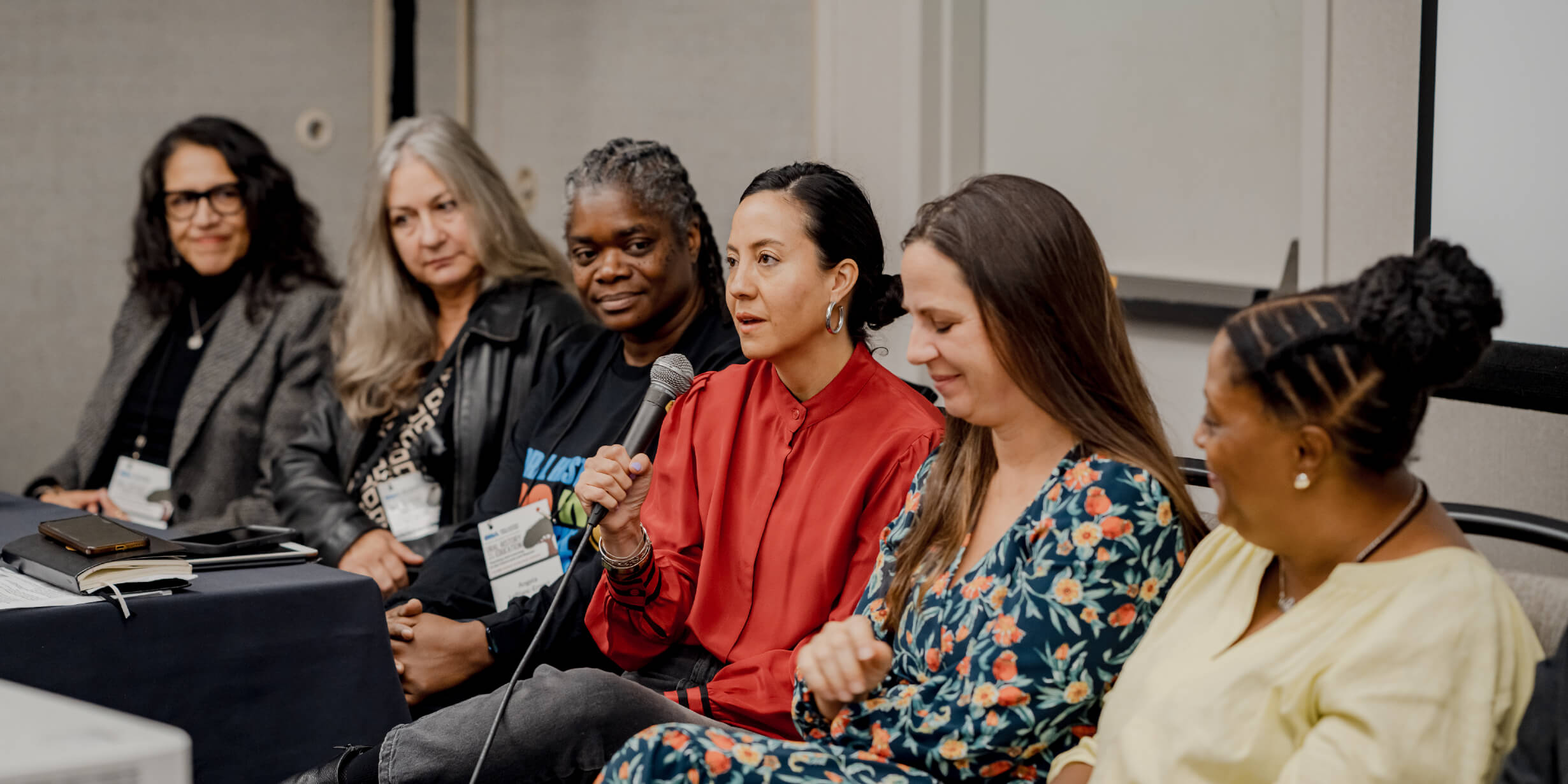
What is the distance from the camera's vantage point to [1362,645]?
3.72ft

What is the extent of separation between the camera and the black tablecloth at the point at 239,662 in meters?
1.68

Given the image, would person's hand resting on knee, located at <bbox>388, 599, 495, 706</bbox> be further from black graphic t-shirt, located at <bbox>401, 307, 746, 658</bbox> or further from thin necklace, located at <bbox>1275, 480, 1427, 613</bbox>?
thin necklace, located at <bbox>1275, 480, 1427, 613</bbox>

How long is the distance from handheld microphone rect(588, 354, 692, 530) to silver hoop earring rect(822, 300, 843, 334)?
212 mm

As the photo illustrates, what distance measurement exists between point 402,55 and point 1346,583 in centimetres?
415

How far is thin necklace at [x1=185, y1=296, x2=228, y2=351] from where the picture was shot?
139 inches

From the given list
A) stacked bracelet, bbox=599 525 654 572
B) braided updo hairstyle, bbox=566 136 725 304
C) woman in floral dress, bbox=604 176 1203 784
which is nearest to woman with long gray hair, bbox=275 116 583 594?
braided updo hairstyle, bbox=566 136 725 304

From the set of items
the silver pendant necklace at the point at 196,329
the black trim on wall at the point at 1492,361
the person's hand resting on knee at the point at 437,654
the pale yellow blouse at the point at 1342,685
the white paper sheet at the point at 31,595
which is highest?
the black trim on wall at the point at 1492,361

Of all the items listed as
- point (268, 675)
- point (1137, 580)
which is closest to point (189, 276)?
point (268, 675)

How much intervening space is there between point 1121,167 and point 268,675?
1963mm

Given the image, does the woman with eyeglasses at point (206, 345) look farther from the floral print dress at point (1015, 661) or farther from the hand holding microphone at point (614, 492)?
the floral print dress at point (1015, 661)

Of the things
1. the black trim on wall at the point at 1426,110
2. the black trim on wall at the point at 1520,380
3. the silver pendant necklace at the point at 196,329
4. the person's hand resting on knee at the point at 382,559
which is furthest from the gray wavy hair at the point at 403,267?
the black trim on wall at the point at 1520,380

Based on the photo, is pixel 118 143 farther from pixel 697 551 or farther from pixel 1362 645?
pixel 1362 645

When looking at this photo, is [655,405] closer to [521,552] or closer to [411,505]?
[521,552]

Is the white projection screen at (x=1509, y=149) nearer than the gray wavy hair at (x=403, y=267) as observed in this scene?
Yes
